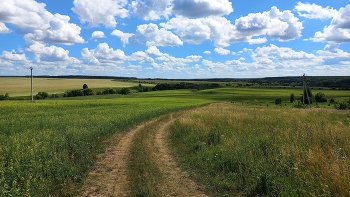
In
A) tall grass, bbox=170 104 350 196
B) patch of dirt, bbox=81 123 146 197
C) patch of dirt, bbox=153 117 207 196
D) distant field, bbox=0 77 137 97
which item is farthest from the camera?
distant field, bbox=0 77 137 97

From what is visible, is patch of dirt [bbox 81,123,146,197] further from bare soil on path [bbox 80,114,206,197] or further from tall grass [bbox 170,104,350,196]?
tall grass [bbox 170,104,350,196]

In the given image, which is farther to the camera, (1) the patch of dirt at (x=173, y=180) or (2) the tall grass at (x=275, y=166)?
(1) the patch of dirt at (x=173, y=180)

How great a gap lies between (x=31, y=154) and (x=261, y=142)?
881 cm

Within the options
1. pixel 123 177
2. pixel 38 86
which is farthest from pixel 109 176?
pixel 38 86

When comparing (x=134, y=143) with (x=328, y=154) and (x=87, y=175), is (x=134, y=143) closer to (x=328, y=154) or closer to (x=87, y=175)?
(x=87, y=175)

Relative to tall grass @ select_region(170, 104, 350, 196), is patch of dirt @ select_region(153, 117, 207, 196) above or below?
below

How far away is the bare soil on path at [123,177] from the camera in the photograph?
7.34 m

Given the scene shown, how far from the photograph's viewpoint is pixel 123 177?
27.9 ft

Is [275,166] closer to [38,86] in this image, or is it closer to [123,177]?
[123,177]

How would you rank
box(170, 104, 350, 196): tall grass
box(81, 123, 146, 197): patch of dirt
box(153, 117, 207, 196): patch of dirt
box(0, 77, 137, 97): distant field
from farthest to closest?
box(0, 77, 137, 97): distant field
box(81, 123, 146, 197): patch of dirt
box(153, 117, 207, 196): patch of dirt
box(170, 104, 350, 196): tall grass

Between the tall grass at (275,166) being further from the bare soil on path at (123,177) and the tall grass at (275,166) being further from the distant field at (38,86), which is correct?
the distant field at (38,86)

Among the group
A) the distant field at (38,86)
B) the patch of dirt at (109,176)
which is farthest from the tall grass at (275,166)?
the distant field at (38,86)

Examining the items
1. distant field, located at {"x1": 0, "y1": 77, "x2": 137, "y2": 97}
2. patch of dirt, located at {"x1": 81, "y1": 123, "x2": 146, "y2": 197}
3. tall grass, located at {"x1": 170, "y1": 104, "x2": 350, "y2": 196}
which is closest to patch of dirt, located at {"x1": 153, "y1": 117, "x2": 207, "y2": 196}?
tall grass, located at {"x1": 170, "y1": 104, "x2": 350, "y2": 196}

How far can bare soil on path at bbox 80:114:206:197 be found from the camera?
7340mm
